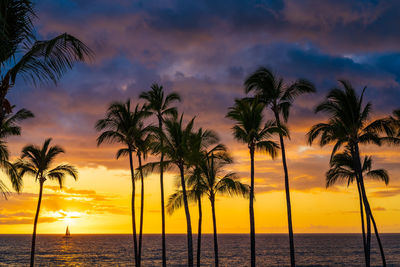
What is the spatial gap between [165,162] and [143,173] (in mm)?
2267

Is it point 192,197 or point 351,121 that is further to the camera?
point 192,197

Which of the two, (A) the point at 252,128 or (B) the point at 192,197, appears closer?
(A) the point at 252,128

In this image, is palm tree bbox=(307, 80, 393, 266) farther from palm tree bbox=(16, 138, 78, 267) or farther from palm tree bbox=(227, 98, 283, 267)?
palm tree bbox=(16, 138, 78, 267)

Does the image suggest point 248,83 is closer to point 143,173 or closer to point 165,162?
point 165,162

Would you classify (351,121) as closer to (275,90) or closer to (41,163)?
(275,90)

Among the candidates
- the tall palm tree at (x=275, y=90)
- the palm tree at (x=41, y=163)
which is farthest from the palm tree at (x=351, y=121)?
the palm tree at (x=41, y=163)

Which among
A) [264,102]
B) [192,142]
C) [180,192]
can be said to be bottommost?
[180,192]

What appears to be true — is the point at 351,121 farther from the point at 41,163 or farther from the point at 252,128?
the point at 41,163

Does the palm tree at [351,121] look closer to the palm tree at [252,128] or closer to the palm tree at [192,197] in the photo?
the palm tree at [252,128]

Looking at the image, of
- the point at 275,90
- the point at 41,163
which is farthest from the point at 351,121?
the point at 41,163

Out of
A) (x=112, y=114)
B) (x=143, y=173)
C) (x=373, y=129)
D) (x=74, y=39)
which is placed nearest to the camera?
(x=74, y=39)

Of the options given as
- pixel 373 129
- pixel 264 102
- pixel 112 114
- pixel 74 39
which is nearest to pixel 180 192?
pixel 112 114

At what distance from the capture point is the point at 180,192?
32094 millimetres

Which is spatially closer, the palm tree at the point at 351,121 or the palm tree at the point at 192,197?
the palm tree at the point at 351,121
